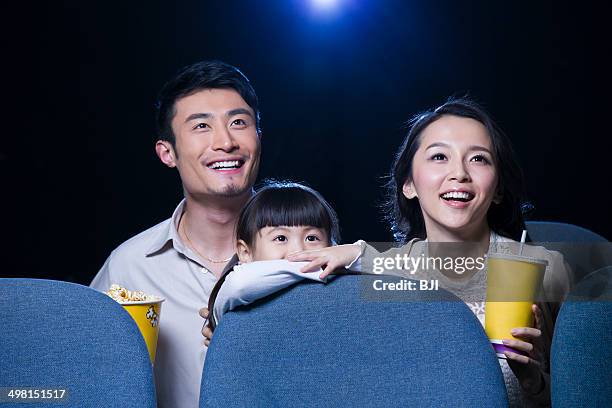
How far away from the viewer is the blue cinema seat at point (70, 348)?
1.38 metres

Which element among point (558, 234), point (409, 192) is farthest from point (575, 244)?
point (409, 192)

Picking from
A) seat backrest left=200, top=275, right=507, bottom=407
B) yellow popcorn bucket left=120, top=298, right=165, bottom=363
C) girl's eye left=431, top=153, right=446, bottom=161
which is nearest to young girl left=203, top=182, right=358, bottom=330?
yellow popcorn bucket left=120, top=298, right=165, bottom=363

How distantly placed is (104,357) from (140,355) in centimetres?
6

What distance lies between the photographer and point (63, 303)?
139 centimetres

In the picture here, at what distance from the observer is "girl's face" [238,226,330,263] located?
2.05m

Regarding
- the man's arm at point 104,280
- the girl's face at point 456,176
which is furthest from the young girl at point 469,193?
the man's arm at point 104,280

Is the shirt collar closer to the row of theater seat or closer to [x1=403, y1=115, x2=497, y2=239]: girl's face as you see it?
[x1=403, y1=115, x2=497, y2=239]: girl's face

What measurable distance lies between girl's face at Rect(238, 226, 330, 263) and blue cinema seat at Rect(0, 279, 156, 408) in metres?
0.69

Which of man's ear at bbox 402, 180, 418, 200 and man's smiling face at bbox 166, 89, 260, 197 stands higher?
man's smiling face at bbox 166, 89, 260, 197

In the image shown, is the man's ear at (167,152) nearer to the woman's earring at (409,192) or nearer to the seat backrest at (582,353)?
the woman's earring at (409,192)

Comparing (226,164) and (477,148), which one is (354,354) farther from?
(226,164)

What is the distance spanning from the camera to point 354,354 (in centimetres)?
135

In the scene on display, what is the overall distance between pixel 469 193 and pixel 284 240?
18.1 inches

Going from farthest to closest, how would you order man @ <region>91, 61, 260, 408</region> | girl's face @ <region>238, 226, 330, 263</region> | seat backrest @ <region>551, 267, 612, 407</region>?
man @ <region>91, 61, 260, 408</region> < girl's face @ <region>238, 226, 330, 263</region> < seat backrest @ <region>551, 267, 612, 407</region>
